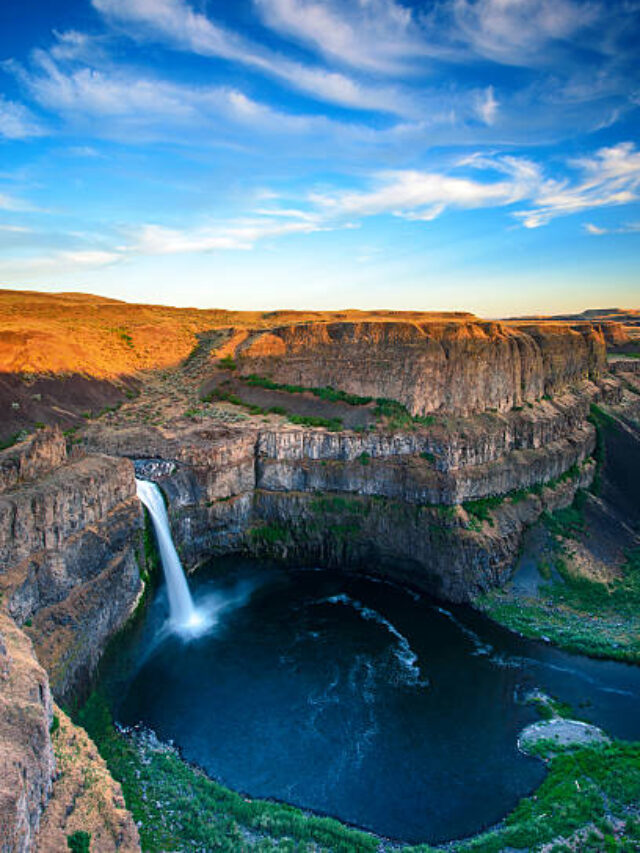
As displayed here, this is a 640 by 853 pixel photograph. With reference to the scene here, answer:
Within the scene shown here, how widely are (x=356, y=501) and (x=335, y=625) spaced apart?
30.5 ft

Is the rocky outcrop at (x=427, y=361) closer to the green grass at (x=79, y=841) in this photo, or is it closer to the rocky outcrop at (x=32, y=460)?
the rocky outcrop at (x=32, y=460)

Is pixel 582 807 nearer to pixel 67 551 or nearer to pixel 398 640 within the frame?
pixel 398 640

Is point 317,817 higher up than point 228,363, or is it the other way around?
point 228,363

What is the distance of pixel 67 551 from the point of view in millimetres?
25844

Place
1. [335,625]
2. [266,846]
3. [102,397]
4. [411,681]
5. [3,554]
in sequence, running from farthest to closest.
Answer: [102,397] → [335,625] → [411,681] → [3,554] → [266,846]

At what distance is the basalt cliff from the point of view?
25.9 m

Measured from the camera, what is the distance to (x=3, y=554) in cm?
2305

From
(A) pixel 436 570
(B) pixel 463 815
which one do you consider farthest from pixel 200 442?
(B) pixel 463 815

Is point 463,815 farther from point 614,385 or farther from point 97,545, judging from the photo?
point 614,385

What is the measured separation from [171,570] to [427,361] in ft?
78.6

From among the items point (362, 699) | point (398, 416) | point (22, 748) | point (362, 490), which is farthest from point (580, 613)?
point (22, 748)

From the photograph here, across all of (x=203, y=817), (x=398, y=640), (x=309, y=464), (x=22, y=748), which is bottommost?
(x=398, y=640)

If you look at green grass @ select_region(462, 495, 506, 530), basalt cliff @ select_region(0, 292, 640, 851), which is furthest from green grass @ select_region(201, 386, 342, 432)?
green grass @ select_region(462, 495, 506, 530)

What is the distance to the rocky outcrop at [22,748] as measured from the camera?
10.9 m
